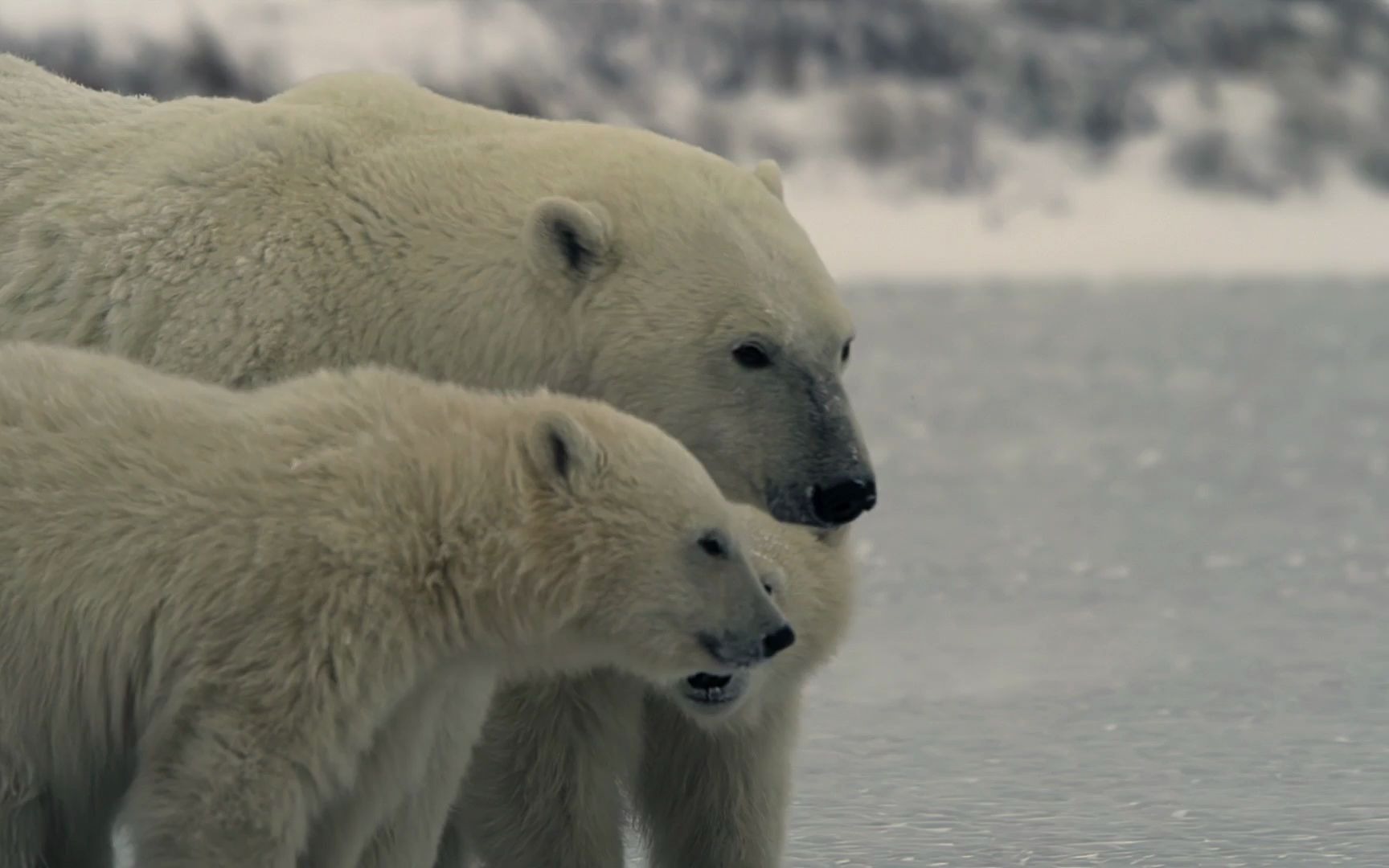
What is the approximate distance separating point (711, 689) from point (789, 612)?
0.18 meters

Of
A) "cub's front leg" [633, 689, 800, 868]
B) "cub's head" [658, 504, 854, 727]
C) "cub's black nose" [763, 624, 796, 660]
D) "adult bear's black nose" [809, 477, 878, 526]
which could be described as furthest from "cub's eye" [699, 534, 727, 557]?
"cub's front leg" [633, 689, 800, 868]

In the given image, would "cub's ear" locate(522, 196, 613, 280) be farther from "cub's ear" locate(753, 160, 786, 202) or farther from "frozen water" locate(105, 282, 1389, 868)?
"frozen water" locate(105, 282, 1389, 868)

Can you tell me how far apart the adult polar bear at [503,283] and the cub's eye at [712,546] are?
1.79ft

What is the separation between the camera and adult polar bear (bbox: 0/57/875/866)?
3590mm

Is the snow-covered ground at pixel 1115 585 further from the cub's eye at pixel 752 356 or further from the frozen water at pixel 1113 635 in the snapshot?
the cub's eye at pixel 752 356

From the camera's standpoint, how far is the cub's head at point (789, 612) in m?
3.33

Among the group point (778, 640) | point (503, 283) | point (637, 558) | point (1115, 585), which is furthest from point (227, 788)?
point (1115, 585)

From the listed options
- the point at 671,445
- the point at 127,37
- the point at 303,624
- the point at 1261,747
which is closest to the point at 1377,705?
the point at 1261,747

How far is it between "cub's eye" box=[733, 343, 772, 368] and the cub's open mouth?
54 centimetres

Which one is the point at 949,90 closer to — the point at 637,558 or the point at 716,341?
the point at 716,341

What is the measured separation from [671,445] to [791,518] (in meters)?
0.51

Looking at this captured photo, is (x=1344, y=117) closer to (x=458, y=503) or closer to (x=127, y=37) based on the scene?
(x=127, y=37)

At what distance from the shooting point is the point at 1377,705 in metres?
5.02

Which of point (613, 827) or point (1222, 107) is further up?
point (613, 827)
